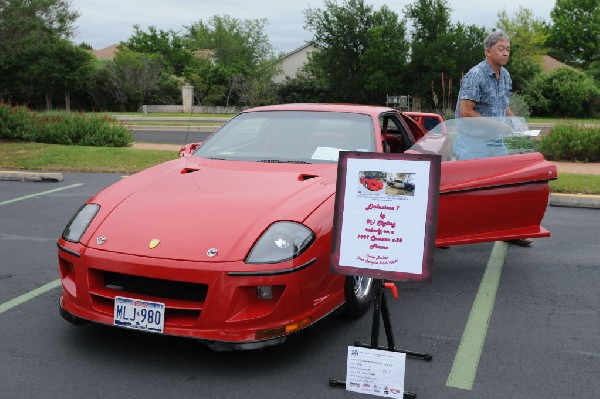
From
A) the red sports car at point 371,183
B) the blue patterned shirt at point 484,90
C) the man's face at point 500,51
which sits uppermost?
the man's face at point 500,51

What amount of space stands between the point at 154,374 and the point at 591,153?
1097 centimetres

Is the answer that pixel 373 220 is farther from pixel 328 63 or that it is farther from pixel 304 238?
pixel 328 63

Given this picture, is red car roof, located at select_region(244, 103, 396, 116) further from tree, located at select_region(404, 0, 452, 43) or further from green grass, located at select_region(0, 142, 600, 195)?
tree, located at select_region(404, 0, 452, 43)

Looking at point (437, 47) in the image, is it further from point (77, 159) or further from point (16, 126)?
point (77, 159)

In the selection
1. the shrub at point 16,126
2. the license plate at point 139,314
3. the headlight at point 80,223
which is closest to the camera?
the license plate at point 139,314

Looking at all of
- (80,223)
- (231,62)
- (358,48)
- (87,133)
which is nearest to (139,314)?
(80,223)

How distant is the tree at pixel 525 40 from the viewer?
139 feet

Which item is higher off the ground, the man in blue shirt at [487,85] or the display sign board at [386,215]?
the man in blue shirt at [487,85]

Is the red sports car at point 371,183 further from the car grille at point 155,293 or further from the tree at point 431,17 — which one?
the tree at point 431,17

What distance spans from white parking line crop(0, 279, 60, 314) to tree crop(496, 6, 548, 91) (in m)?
41.1

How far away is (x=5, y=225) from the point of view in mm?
6805

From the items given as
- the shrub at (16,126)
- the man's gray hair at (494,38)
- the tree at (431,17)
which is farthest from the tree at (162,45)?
the man's gray hair at (494,38)

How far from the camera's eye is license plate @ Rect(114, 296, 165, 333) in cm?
320

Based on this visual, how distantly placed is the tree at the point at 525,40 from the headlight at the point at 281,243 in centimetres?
4162
